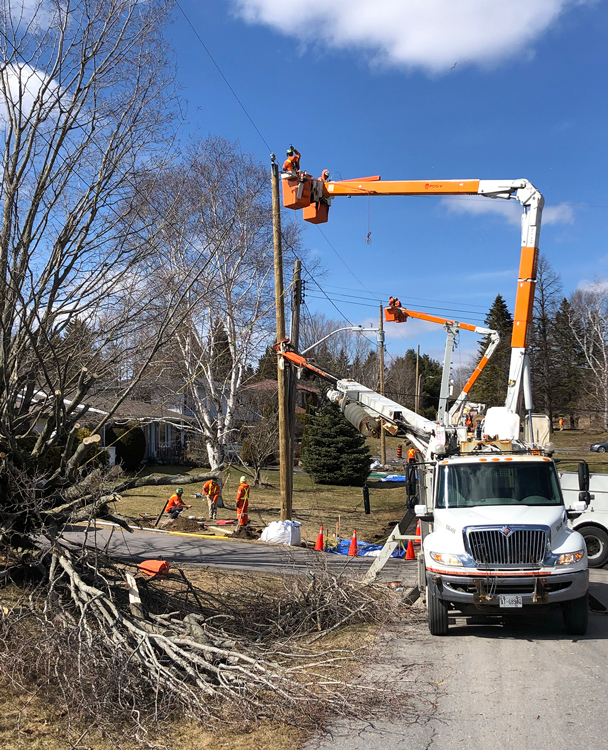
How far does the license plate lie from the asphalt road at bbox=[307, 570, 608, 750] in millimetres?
457

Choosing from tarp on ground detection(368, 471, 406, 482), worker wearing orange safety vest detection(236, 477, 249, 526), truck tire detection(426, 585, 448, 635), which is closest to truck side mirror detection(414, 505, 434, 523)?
truck tire detection(426, 585, 448, 635)

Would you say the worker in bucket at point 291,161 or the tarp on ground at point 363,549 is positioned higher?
the worker in bucket at point 291,161

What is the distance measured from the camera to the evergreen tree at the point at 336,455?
107ft

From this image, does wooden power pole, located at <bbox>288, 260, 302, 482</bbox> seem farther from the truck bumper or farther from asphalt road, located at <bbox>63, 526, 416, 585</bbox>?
the truck bumper

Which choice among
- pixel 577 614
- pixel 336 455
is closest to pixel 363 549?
pixel 577 614

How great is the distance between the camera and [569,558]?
7.95 metres

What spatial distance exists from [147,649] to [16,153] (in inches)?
211

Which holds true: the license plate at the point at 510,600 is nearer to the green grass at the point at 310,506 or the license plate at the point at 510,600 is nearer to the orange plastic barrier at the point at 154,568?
the orange plastic barrier at the point at 154,568

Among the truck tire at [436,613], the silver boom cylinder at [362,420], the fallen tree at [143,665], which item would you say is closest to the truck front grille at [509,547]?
the truck tire at [436,613]

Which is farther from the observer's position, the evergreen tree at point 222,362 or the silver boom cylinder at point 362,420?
the evergreen tree at point 222,362

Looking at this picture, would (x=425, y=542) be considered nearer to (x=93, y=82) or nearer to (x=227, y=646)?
(x=227, y=646)

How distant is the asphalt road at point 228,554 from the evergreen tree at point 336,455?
17.2 m

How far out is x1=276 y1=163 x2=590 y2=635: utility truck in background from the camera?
309 inches

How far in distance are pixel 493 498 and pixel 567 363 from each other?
46082 millimetres
